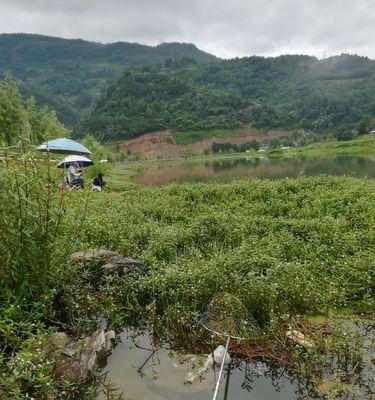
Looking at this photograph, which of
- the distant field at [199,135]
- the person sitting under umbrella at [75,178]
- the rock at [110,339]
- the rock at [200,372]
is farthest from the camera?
the distant field at [199,135]

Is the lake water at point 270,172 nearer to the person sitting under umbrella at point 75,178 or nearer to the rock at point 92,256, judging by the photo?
the person sitting under umbrella at point 75,178

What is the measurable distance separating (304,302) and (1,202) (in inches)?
184

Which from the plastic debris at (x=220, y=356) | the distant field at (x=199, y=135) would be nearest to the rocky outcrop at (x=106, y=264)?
the plastic debris at (x=220, y=356)

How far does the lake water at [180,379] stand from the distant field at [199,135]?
137 m

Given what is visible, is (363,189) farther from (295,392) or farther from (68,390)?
(68,390)

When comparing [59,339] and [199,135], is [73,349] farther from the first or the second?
[199,135]

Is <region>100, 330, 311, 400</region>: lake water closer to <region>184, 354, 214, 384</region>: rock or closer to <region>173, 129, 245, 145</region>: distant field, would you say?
<region>184, 354, 214, 384</region>: rock

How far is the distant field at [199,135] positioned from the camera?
142250mm

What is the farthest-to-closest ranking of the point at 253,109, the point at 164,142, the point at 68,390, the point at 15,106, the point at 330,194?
the point at 253,109 → the point at 164,142 → the point at 15,106 → the point at 330,194 → the point at 68,390

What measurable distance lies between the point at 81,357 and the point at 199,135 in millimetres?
142403

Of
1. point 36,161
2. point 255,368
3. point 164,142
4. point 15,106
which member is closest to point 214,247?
point 255,368

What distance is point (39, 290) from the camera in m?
5.66

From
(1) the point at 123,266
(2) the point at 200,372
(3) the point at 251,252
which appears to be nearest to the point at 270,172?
(3) the point at 251,252

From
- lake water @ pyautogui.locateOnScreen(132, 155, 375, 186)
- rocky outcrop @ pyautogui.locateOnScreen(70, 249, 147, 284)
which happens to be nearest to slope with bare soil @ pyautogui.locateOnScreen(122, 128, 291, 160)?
lake water @ pyautogui.locateOnScreen(132, 155, 375, 186)
